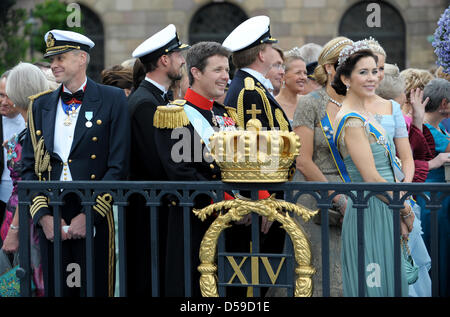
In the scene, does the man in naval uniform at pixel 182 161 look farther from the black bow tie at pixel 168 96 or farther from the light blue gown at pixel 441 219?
the light blue gown at pixel 441 219

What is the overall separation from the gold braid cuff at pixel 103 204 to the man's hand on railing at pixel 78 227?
0.35 ft

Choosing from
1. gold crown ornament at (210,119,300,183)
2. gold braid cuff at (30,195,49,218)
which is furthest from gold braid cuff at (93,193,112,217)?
gold crown ornament at (210,119,300,183)

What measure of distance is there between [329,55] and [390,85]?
2.91 ft

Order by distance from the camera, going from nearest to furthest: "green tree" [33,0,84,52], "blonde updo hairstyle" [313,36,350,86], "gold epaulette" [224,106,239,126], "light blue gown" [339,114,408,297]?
"light blue gown" [339,114,408,297] < "gold epaulette" [224,106,239,126] < "blonde updo hairstyle" [313,36,350,86] < "green tree" [33,0,84,52]

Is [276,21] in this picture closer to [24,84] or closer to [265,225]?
[24,84]

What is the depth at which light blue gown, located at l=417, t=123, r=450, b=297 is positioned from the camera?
5.75 m

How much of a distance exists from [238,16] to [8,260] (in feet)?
49.3

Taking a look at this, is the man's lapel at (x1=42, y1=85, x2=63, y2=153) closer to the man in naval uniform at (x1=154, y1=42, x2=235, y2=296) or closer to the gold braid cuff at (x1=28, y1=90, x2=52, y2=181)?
the gold braid cuff at (x1=28, y1=90, x2=52, y2=181)

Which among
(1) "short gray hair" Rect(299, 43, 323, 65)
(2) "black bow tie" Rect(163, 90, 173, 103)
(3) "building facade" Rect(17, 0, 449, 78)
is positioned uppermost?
(3) "building facade" Rect(17, 0, 449, 78)

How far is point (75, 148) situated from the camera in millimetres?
4410

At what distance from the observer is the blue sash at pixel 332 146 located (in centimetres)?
477

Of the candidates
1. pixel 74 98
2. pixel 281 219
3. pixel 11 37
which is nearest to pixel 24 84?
pixel 74 98

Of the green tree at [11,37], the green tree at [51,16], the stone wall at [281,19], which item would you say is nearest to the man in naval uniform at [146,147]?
the green tree at [51,16]
